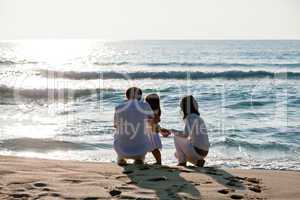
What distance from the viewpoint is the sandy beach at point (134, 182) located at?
485 centimetres

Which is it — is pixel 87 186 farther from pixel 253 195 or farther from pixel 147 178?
pixel 253 195

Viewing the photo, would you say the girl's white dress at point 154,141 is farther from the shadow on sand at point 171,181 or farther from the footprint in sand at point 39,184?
the footprint in sand at point 39,184

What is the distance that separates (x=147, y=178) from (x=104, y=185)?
1.87 feet

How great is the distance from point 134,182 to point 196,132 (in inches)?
70.6

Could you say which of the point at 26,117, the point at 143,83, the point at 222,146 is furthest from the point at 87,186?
the point at 143,83

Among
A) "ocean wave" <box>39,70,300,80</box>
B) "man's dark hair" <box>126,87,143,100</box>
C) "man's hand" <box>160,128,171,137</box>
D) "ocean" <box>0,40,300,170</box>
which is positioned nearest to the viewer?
"man's dark hair" <box>126,87,143,100</box>

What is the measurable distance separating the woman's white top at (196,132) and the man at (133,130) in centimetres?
52

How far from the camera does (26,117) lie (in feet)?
46.2

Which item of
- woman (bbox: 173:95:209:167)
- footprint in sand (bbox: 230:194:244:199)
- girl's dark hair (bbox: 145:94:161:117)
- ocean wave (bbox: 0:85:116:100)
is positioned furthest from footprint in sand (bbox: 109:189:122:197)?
ocean wave (bbox: 0:85:116:100)

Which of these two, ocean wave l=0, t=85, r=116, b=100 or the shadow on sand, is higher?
ocean wave l=0, t=85, r=116, b=100

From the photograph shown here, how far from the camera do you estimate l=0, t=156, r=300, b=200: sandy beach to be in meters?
4.85

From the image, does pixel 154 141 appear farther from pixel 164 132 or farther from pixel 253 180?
pixel 253 180

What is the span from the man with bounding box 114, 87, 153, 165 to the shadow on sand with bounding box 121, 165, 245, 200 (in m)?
0.34

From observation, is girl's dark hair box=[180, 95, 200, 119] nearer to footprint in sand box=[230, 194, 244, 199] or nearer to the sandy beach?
the sandy beach
